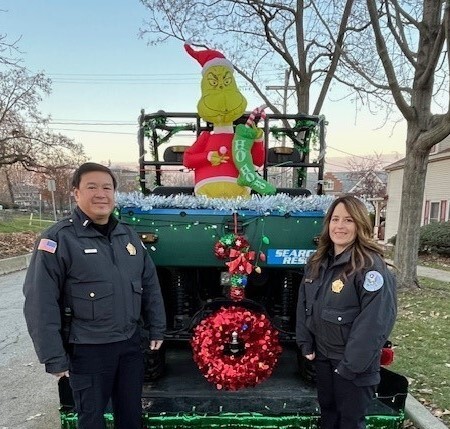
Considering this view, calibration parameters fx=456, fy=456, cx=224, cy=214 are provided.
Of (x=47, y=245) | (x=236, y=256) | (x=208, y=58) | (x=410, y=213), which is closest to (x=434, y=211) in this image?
(x=410, y=213)

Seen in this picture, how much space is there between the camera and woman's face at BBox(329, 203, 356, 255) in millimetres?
2486

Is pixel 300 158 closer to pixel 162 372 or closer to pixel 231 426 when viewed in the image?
pixel 162 372

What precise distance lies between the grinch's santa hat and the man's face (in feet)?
6.34

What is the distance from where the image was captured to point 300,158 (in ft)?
18.3

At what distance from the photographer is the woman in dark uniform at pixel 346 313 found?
229 cm

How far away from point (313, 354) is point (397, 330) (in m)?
3.79

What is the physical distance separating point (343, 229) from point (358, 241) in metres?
0.11

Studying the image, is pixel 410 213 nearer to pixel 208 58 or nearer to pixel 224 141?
pixel 224 141

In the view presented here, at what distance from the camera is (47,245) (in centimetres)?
230

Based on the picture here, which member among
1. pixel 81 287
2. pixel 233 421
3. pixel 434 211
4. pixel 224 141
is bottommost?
pixel 233 421

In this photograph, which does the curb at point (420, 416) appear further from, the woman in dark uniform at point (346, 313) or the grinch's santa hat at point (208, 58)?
the grinch's santa hat at point (208, 58)

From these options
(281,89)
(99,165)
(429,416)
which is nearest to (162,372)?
(99,165)

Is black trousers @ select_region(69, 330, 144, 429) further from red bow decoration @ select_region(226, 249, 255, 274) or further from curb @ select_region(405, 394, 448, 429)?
curb @ select_region(405, 394, 448, 429)

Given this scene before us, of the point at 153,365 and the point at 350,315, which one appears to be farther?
the point at 153,365
